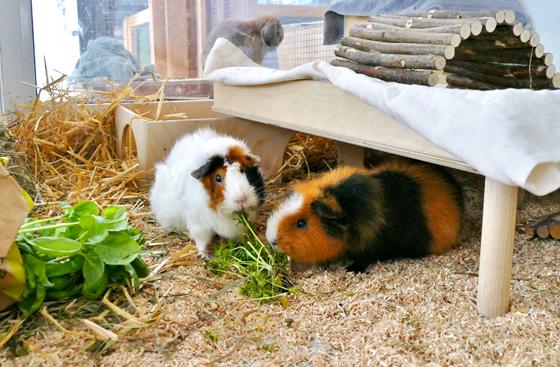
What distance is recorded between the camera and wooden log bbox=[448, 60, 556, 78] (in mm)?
2512

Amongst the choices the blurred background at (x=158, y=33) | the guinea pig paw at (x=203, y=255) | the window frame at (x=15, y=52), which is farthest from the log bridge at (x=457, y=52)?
the window frame at (x=15, y=52)

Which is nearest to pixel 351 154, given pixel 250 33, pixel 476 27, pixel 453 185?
pixel 453 185

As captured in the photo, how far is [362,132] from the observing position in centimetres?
230

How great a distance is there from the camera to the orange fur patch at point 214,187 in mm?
2377

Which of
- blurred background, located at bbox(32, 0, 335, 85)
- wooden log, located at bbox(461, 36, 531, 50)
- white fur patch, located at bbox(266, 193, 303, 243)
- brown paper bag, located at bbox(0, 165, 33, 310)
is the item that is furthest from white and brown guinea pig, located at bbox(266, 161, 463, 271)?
blurred background, located at bbox(32, 0, 335, 85)

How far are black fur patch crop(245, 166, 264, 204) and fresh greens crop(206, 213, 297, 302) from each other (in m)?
0.11

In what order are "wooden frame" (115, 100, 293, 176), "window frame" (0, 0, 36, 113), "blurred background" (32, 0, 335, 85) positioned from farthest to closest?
"blurred background" (32, 0, 335, 85), "window frame" (0, 0, 36, 113), "wooden frame" (115, 100, 293, 176)

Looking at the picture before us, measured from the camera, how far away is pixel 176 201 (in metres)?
2.62

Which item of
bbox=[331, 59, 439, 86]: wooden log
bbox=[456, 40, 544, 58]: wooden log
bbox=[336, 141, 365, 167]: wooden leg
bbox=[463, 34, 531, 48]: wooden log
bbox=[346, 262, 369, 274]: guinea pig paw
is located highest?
bbox=[463, 34, 531, 48]: wooden log

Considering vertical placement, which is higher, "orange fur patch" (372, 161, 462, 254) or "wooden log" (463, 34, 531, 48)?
"wooden log" (463, 34, 531, 48)

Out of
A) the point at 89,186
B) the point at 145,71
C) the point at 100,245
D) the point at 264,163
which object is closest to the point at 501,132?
the point at 100,245

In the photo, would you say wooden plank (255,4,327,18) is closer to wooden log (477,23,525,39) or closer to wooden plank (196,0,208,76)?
wooden plank (196,0,208,76)

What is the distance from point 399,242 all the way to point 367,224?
166 mm

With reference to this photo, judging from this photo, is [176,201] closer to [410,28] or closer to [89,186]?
[89,186]
